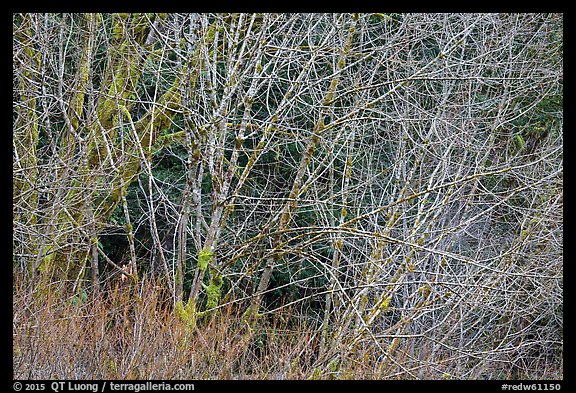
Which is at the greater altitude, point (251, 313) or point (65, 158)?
point (65, 158)

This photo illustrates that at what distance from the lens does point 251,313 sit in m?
7.41

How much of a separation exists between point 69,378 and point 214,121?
2741 mm

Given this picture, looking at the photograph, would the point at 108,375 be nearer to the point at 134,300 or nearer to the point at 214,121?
the point at 134,300

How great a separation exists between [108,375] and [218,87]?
3.50 m

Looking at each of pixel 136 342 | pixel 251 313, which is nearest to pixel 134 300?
pixel 136 342

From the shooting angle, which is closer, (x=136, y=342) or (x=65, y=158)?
(x=136, y=342)
